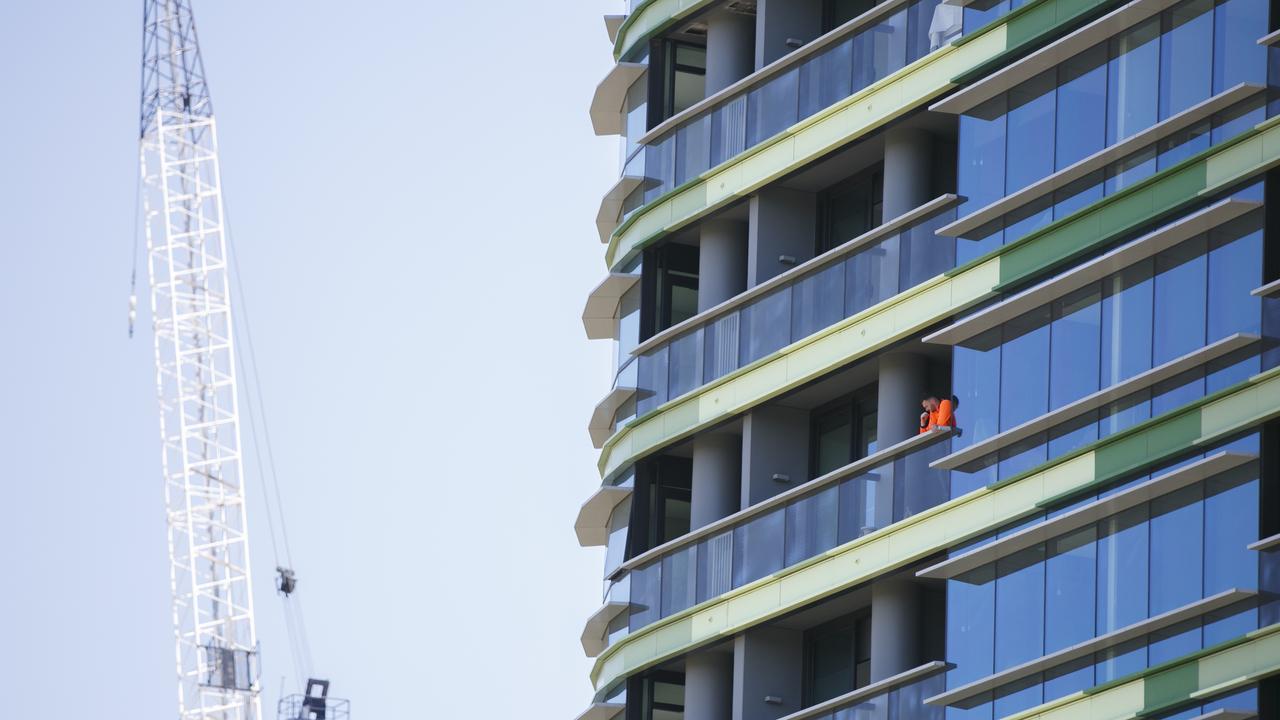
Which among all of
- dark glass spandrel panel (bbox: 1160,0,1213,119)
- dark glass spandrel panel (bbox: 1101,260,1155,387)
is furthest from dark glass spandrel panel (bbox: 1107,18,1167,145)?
dark glass spandrel panel (bbox: 1101,260,1155,387)

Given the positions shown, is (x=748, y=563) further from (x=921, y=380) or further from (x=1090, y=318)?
(x=1090, y=318)

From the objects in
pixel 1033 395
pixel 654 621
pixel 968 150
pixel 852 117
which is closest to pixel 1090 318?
pixel 1033 395

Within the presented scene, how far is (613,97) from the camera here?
62188 mm

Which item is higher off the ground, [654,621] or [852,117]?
[852,117]

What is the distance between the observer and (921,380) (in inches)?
1997

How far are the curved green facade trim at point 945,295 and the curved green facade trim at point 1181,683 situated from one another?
7.04m

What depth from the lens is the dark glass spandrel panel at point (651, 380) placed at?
5606 centimetres

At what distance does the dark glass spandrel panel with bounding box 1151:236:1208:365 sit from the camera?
43406 mm

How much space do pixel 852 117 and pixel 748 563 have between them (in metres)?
8.16

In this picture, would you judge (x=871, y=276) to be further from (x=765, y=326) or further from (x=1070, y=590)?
(x=1070, y=590)

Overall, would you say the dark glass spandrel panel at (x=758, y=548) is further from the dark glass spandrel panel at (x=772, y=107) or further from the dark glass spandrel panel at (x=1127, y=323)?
the dark glass spandrel panel at (x=1127, y=323)

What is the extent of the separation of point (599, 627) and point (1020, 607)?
1361cm

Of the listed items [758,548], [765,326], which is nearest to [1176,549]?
[758,548]

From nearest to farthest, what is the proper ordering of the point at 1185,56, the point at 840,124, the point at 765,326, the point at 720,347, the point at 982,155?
1. the point at 1185,56
2. the point at 982,155
3. the point at 840,124
4. the point at 765,326
5. the point at 720,347
